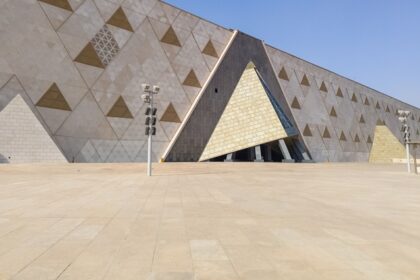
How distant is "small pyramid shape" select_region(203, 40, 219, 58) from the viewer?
27.8 meters

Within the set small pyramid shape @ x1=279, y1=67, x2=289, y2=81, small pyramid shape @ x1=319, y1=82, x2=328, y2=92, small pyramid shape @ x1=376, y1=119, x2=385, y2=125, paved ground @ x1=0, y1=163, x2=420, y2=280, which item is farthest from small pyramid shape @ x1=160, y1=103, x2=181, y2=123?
small pyramid shape @ x1=376, y1=119, x2=385, y2=125

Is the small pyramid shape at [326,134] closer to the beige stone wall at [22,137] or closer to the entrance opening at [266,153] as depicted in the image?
the entrance opening at [266,153]

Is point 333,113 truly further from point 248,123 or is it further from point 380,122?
point 248,123

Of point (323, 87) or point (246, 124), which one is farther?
point (323, 87)

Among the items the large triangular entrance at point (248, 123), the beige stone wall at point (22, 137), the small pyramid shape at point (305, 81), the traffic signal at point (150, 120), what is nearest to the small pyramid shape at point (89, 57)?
the beige stone wall at point (22, 137)

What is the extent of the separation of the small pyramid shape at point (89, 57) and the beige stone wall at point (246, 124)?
37.0 ft

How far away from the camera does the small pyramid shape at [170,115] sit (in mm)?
24469

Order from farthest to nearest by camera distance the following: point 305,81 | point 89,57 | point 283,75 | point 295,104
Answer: point 305,81, point 295,104, point 283,75, point 89,57

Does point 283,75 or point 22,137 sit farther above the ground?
point 283,75

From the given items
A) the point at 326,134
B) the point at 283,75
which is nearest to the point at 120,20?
the point at 283,75

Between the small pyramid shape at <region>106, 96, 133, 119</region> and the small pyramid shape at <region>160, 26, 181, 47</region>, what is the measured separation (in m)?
6.85

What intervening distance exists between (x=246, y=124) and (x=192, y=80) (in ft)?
20.7

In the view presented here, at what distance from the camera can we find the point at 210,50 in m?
28.1

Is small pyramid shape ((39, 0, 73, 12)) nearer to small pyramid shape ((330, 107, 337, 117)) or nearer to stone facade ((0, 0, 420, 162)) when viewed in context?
stone facade ((0, 0, 420, 162))
